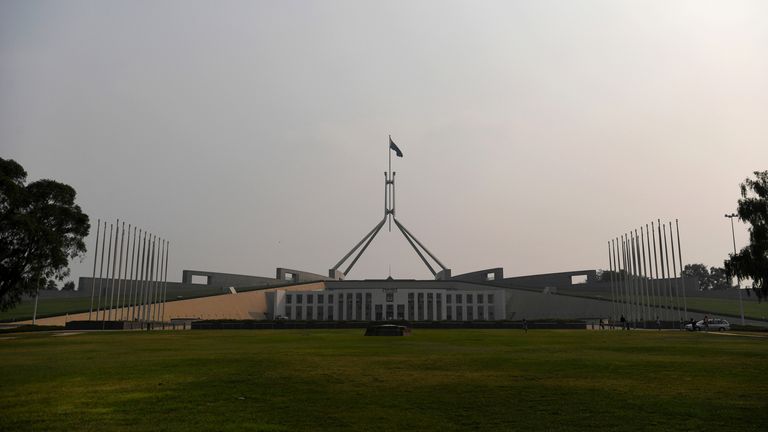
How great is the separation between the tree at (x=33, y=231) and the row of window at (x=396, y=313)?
126 feet

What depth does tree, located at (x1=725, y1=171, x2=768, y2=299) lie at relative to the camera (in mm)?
34344

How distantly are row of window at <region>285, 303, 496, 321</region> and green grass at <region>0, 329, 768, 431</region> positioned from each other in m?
58.0

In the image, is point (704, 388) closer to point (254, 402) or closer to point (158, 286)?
point (254, 402)

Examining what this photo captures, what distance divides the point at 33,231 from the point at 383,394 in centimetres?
3113

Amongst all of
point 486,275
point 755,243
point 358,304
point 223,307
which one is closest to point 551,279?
point 486,275

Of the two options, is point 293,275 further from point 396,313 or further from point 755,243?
point 755,243

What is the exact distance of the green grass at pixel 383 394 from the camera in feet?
25.6

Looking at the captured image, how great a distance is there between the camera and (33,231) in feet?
113

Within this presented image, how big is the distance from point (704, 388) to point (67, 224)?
36799mm

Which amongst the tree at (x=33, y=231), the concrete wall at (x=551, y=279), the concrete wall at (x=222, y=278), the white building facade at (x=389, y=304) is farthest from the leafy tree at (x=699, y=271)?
the tree at (x=33, y=231)

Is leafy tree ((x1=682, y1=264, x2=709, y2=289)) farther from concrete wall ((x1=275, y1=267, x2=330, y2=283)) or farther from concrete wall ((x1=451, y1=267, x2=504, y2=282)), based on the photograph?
concrete wall ((x1=275, y1=267, x2=330, y2=283))

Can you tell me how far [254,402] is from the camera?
9.14m

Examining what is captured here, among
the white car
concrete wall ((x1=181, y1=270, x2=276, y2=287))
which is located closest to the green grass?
the white car

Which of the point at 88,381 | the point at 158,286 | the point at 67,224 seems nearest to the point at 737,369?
the point at 88,381
